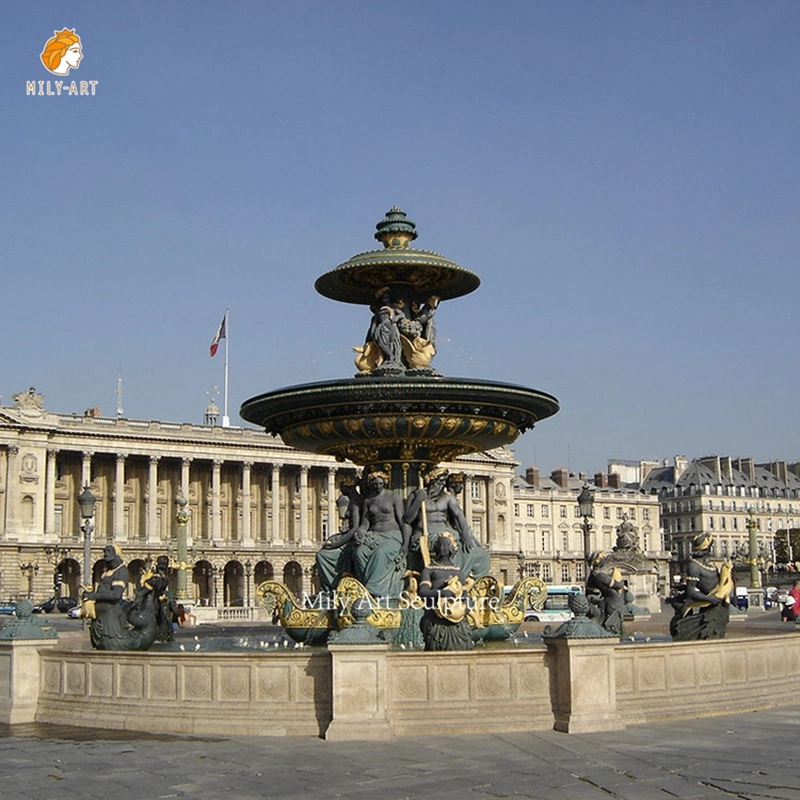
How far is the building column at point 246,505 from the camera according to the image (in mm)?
95062

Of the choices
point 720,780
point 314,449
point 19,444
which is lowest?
point 720,780

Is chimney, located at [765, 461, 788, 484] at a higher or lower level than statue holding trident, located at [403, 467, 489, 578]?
higher

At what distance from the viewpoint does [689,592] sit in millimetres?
13016

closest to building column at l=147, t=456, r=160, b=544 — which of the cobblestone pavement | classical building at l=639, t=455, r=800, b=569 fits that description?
classical building at l=639, t=455, r=800, b=569

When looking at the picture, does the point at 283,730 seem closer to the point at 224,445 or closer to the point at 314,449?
the point at 314,449

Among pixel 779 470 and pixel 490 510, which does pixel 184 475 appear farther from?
pixel 779 470

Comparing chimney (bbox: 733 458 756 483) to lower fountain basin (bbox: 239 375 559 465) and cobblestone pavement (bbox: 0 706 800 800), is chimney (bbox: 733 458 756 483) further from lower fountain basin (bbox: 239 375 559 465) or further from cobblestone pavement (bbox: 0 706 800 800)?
cobblestone pavement (bbox: 0 706 800 800)

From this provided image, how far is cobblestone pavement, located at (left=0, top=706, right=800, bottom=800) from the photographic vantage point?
321 inches

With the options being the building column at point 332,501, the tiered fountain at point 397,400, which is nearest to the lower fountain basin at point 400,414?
the tiered fountain at point 397,400

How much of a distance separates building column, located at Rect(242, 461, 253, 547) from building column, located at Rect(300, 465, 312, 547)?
201 inches

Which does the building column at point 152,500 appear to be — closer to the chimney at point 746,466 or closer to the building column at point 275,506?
the building column at point 275,506

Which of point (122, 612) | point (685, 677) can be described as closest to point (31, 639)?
point (122, 612)

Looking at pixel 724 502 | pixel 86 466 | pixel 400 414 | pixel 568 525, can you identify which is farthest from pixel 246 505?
pixel 400 414

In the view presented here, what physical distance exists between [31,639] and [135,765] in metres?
3.47
